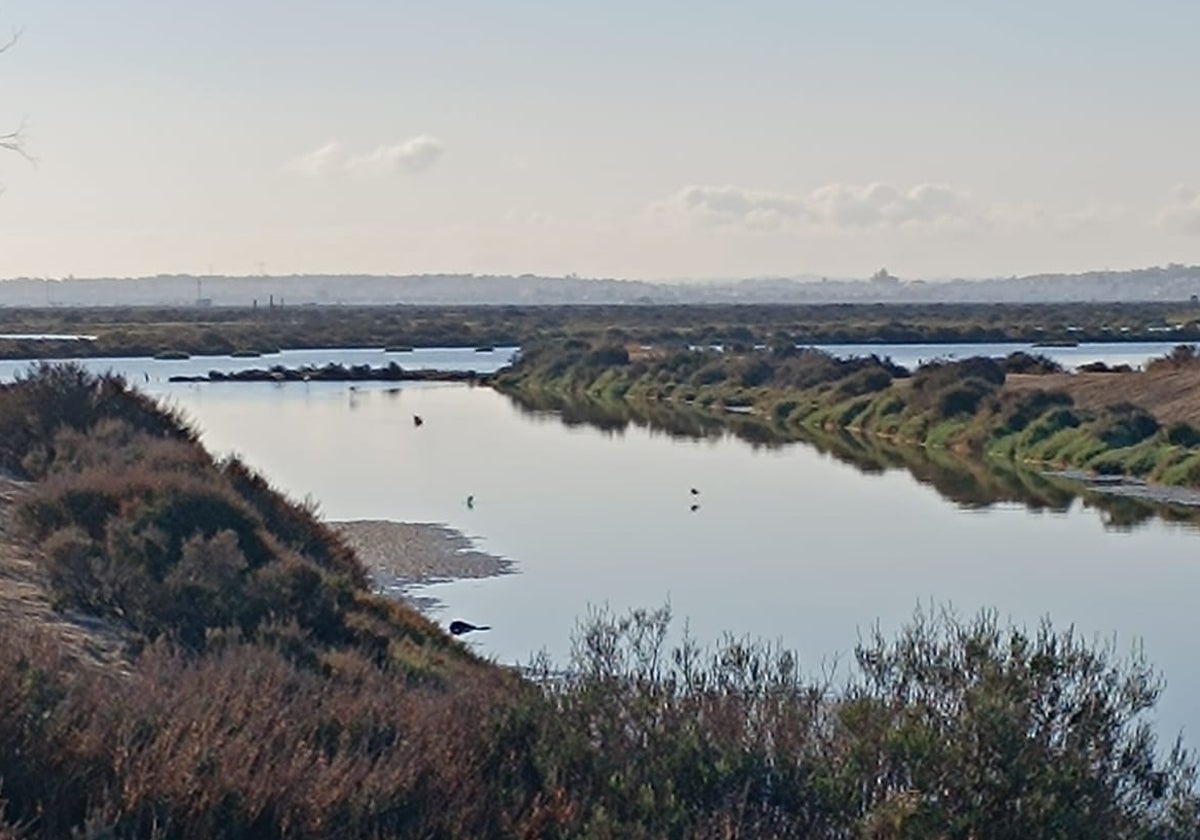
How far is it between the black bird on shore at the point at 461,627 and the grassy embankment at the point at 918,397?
19.8 metres

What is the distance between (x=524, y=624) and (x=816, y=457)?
23253 millimetres

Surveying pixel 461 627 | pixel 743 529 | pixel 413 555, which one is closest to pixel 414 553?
pixel 413 555

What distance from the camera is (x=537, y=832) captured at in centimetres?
810

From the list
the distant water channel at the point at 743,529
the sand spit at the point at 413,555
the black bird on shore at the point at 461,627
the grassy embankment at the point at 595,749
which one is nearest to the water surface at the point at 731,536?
the distant water channel at the point at 743,529

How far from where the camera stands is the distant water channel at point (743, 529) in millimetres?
22125

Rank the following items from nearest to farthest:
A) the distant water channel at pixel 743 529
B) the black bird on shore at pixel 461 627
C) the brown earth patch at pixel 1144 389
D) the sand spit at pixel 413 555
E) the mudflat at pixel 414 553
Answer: the black bird on shore at pixel 461 627, the distant water channel at pixel 743 529, the sand spit at pixel 413 555, the mudflat at pixel 414 553, the brown earth patch at pixel 1144 389

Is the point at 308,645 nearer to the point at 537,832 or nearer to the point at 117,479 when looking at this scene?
the point at 117,479

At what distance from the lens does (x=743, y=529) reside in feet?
100

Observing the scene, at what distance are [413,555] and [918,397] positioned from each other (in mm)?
26683

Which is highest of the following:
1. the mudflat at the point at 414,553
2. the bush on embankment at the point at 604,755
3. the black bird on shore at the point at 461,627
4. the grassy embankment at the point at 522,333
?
the bush on embankment at the point at 604,755

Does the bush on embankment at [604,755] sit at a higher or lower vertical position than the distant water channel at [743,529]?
higher

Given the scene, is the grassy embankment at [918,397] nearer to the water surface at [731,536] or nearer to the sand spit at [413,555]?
the water surface at [731,536]

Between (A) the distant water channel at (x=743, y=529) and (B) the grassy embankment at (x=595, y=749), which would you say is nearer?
(B) the grassy embankment at (x=595, y=749)

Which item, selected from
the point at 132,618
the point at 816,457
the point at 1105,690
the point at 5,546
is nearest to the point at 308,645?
the point at 132,618
